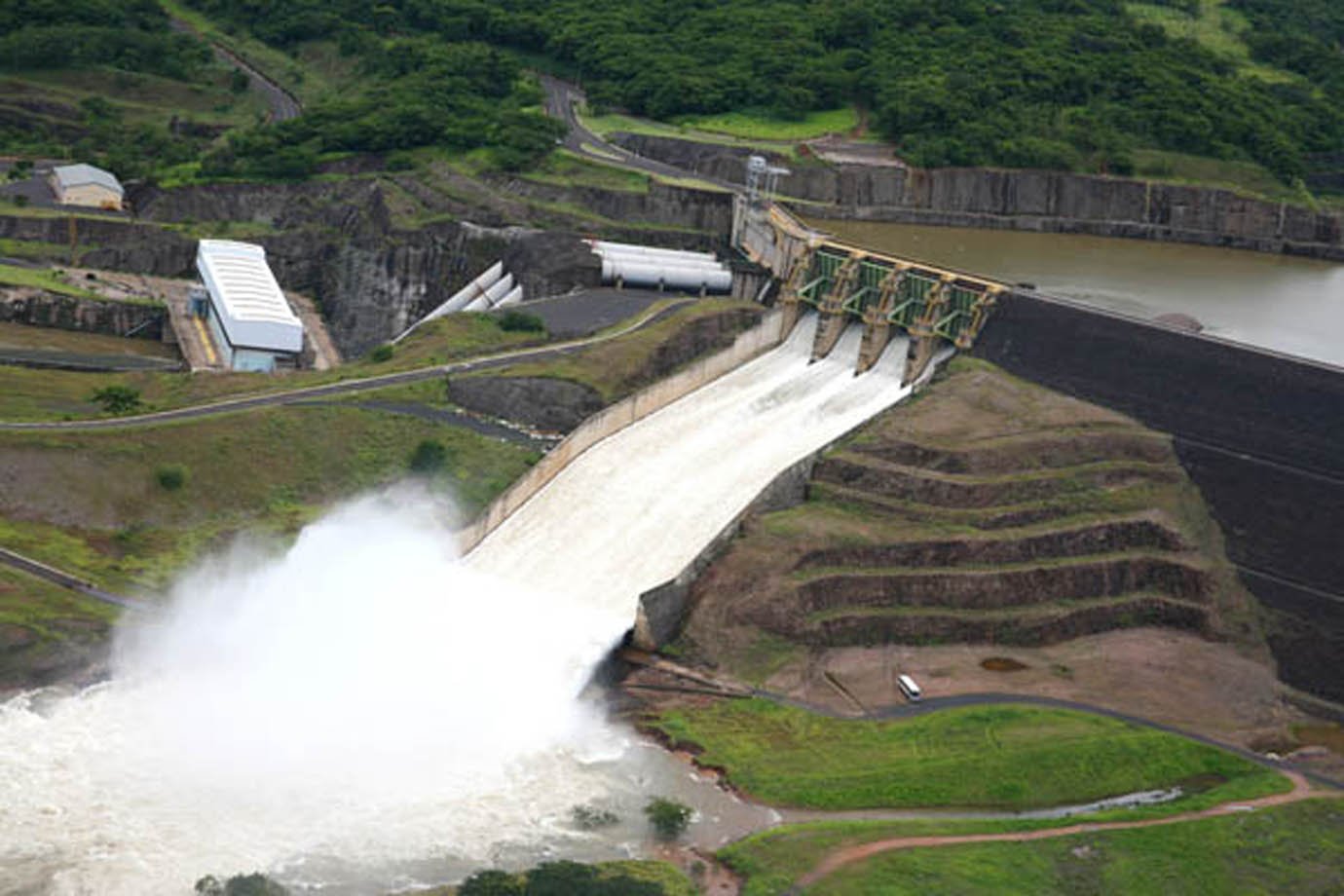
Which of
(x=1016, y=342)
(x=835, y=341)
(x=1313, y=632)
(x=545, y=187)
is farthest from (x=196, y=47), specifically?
(x=1313, y=632)

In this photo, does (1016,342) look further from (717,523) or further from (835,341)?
(717,523)

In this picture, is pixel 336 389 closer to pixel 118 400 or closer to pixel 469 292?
pixel 118 400

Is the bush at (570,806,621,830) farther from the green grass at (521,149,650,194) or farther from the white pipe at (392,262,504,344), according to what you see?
the green grass at (521,149,650,194)

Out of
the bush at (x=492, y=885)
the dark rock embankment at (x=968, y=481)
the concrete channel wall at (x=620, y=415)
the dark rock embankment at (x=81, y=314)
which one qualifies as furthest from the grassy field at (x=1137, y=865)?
the dark rock embankment at (x=81, y=314)

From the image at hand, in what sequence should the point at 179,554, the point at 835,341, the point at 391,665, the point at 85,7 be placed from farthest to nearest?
the point at 85,7
the point at 835,341
the point at 179,554
the point at 391,665

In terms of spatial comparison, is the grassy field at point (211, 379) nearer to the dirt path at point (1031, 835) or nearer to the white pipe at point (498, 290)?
the white pipe at point (498, 290)

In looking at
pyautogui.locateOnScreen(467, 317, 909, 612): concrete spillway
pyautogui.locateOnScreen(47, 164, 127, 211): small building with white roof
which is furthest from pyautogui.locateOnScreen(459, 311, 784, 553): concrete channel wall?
pyautogui.locateOnScreen(47, 164, 127, 211): small building with white roof
